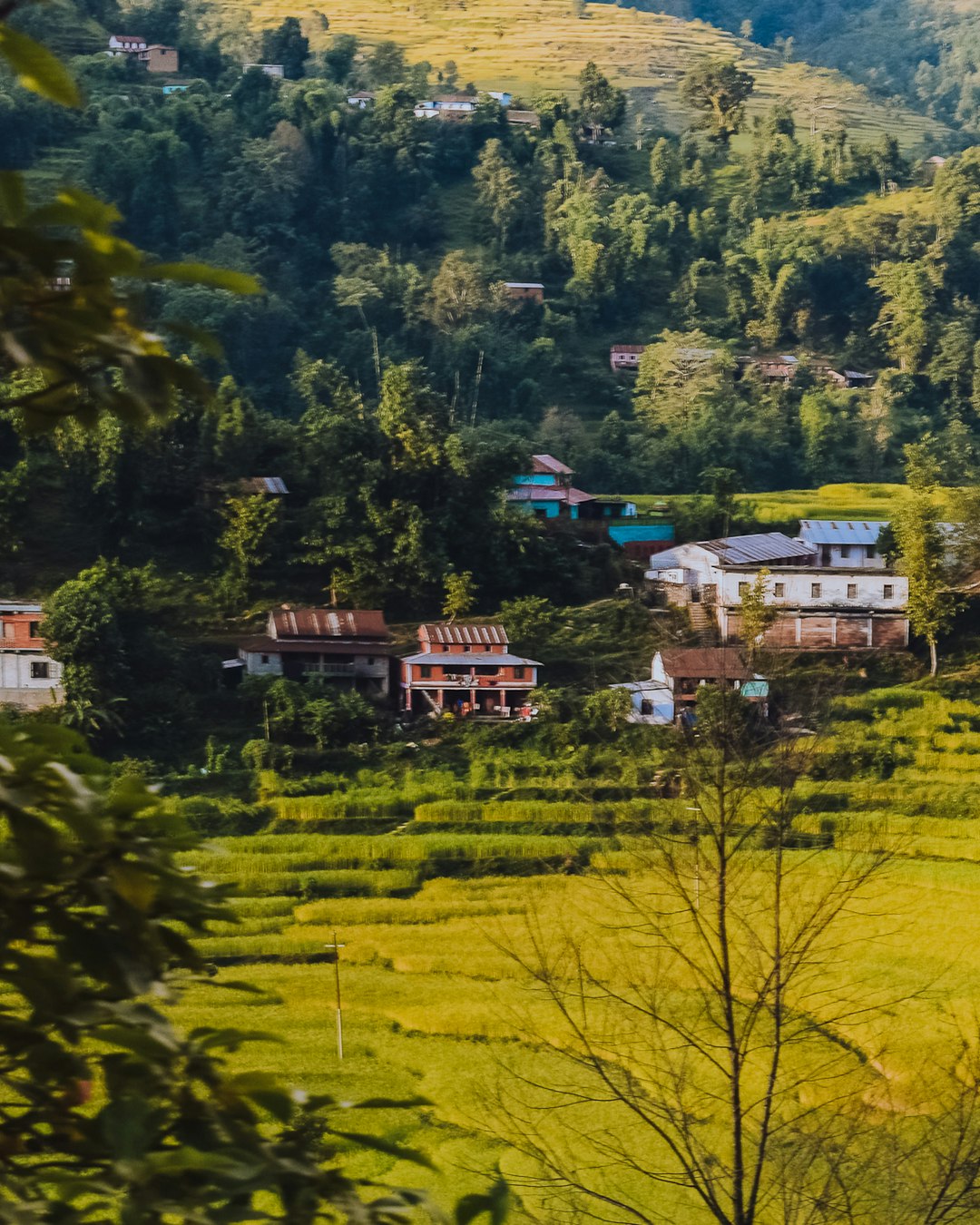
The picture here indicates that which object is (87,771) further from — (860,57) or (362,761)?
(860,57)

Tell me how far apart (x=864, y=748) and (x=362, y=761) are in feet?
14.6

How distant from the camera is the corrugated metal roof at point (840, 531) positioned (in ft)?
65.3

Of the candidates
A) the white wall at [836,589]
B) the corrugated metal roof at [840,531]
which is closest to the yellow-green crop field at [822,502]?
the corrugated metal roof at [840,531]

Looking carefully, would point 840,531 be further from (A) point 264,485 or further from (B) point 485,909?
(B) point 485,909

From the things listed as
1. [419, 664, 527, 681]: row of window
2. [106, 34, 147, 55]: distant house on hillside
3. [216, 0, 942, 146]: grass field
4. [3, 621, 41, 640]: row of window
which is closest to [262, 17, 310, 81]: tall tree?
[106, 34, 147, 55]: distant house on hillside

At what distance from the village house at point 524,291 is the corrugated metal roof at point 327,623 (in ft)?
41.0

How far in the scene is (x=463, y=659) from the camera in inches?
650

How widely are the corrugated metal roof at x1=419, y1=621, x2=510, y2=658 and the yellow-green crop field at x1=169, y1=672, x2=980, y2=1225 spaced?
1564 mm

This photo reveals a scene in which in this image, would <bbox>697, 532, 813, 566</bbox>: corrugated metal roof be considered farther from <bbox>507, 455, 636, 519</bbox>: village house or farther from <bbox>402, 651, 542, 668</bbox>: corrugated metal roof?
<bbox>402, 651, 542, 668</bbox>: corrugated metal roof

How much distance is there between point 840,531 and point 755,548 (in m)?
1.48

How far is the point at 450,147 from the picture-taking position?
3247 cm

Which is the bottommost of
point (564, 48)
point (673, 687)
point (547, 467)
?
point (673, 687)

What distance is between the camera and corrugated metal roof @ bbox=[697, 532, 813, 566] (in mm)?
18719

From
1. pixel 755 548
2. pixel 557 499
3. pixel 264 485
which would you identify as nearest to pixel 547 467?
pixel 557 499
